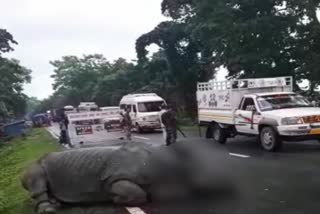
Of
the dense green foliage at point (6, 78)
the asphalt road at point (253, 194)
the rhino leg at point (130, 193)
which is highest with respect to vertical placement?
the dense green foliage at point (6, 78)

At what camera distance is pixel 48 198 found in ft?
27.0

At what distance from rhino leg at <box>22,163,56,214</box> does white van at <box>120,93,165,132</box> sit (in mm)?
22358

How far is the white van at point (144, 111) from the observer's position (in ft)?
101

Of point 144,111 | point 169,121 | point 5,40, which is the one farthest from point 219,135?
point 5,40

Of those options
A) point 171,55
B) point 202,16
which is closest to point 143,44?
point 171,55

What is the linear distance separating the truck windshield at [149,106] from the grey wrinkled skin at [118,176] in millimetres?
23304

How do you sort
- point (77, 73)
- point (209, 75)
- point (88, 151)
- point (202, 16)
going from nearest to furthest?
point (88, 151) < point (202, 16) < point (209, 75) < point (77, 73)

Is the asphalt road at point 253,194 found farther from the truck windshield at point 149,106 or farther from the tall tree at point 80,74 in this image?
the tall tree at point 80,74

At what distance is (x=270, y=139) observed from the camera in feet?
47.9

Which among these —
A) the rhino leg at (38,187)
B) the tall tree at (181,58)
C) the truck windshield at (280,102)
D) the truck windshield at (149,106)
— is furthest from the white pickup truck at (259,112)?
the tall tree at (181,58)

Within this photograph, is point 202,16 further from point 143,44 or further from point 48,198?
point 48,198

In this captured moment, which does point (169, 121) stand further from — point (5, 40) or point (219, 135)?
point (5, 40)

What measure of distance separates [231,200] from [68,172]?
8.57 feet

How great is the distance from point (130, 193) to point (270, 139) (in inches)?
305
